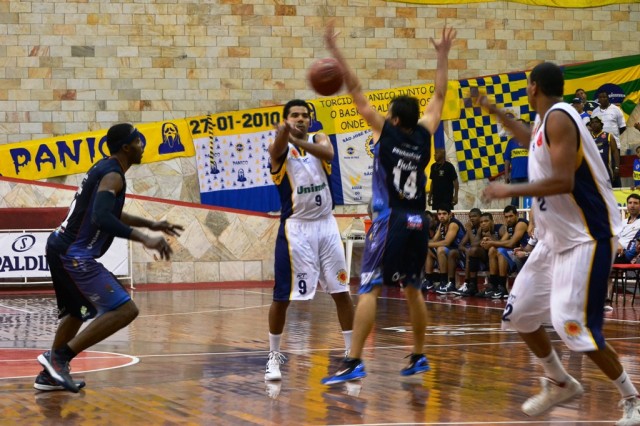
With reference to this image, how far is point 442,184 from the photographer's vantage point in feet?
63.9

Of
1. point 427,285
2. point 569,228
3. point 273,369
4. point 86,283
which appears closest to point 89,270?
point 86,283

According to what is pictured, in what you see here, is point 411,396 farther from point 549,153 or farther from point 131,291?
point 131,291

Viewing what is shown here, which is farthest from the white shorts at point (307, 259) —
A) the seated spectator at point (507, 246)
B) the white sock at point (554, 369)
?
the seated spectator at point (507, 246)

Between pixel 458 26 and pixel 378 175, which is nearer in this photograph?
pixel 378 175

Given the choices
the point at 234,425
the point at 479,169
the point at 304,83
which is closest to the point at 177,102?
the point at 304,83

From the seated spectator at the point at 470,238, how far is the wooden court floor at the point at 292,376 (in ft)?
10.2

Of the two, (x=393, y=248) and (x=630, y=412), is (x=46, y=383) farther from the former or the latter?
(x=630, y=412)

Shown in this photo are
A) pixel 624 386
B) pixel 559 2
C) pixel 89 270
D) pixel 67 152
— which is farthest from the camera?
pixel 559 2

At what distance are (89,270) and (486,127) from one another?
1647 centimetres

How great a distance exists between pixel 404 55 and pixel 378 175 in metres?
16.6

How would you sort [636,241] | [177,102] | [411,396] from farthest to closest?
[177,102]
[636,241]
[411,396]

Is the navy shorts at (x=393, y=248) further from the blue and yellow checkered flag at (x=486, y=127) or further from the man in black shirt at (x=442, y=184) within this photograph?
the blue and yellow checkered flag at (x=486, y=127)

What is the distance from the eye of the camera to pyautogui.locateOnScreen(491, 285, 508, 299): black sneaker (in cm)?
1609

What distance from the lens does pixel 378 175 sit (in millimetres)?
8031
